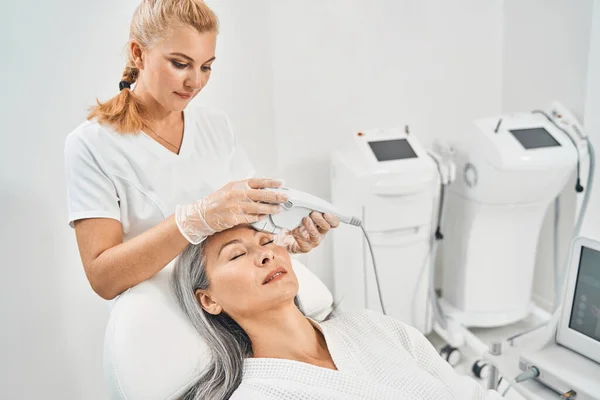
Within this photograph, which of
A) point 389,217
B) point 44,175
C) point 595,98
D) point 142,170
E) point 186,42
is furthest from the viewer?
point 389,217

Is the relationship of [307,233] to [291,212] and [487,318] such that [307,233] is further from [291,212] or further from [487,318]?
[487,318]

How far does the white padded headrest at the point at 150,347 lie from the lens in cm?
121

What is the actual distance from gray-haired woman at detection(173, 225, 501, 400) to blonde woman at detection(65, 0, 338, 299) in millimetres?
111

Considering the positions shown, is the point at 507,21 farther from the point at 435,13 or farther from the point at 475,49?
the point at 435,13

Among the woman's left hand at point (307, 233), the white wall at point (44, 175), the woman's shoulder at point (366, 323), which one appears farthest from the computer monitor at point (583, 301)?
the white wall at point (44, 175)

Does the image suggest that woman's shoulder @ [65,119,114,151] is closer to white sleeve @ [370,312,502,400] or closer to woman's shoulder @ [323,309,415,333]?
woman's shoulder @ [323,309,415,333]

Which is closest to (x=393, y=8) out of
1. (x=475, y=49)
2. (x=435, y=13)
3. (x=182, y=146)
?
(x=435, y=13)

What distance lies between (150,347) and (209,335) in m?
0.16

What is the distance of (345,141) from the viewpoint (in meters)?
2.75

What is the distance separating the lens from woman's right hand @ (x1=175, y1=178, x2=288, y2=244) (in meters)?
1.19

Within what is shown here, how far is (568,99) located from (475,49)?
532 millimetres

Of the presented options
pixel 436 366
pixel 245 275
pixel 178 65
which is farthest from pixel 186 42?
pixel 436 366

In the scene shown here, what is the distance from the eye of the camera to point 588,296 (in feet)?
4.77

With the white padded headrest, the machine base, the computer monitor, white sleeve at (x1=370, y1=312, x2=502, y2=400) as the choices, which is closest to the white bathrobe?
white sleeve at (x1=370, y1=312, x2=502, y2=400)
